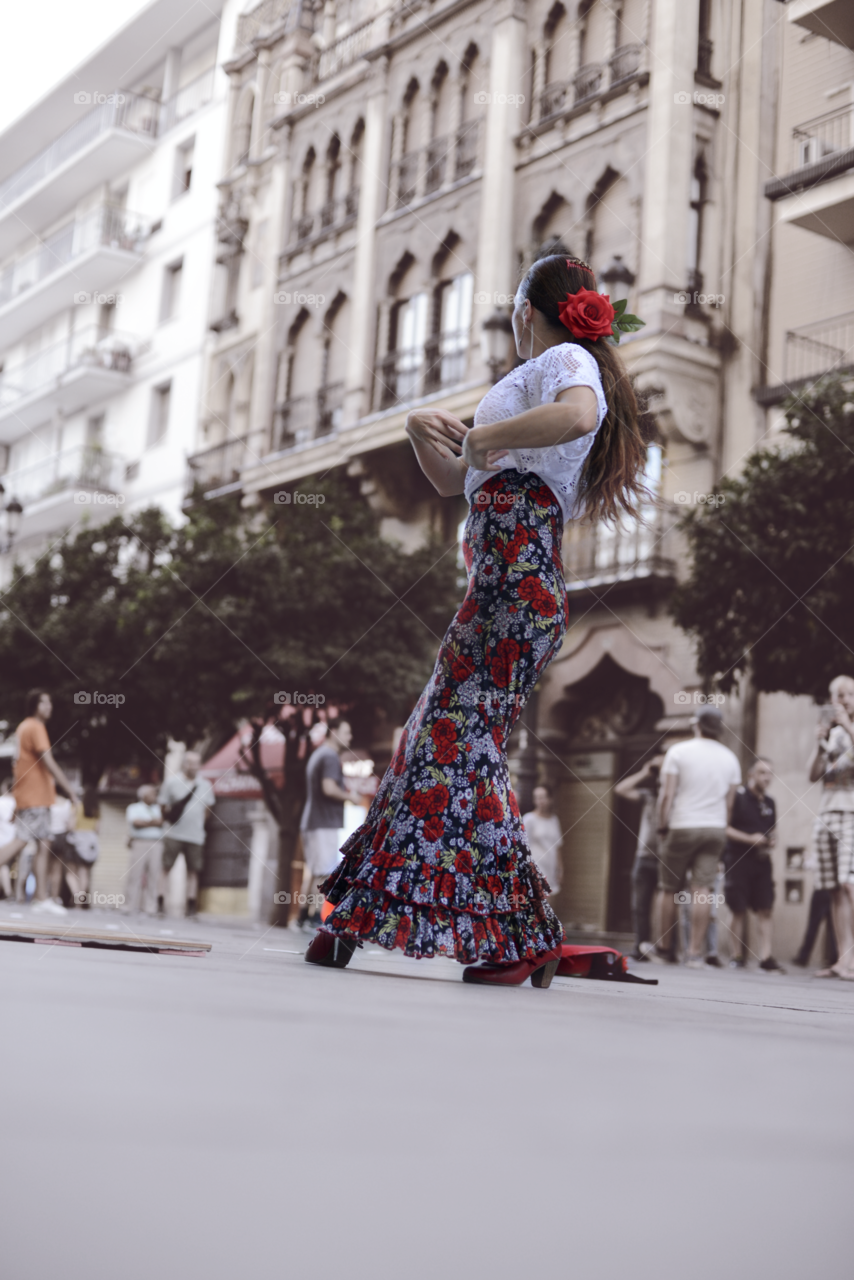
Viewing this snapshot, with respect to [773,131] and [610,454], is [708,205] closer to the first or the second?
[773,131]

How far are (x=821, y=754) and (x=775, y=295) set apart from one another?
31.6 feet

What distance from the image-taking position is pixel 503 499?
355cm

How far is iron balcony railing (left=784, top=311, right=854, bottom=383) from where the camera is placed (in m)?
15.3

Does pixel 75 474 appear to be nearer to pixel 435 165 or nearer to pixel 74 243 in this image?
pixel 74 243

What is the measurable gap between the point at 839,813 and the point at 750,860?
2.30 m

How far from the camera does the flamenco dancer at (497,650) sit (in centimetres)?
329

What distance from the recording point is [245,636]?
55.0 feet

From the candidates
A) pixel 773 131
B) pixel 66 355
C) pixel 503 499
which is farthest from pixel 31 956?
pixel 66 355

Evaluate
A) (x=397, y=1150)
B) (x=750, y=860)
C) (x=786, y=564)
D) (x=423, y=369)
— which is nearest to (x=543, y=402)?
(x=397, y=1150)

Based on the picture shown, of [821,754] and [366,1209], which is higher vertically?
[821,754]

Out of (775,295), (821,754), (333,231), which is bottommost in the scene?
(821,754)

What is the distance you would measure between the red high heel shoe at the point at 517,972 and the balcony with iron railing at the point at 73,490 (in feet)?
82.7

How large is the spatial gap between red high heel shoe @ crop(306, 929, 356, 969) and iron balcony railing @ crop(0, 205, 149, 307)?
27.9 meters

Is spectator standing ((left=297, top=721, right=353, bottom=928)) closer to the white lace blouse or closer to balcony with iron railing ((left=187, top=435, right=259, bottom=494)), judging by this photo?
the white lace blouse
